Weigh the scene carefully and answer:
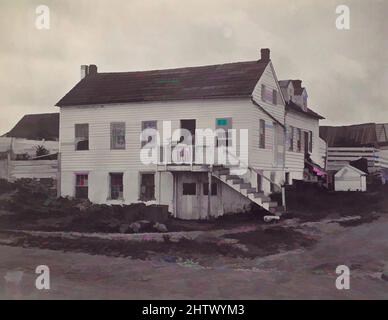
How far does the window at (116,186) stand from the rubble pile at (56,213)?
227mm

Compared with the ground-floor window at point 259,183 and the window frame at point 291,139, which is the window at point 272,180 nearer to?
the ground-floor window at point 259,183

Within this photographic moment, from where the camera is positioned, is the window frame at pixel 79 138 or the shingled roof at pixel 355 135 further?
the window frame at pixel 79 138

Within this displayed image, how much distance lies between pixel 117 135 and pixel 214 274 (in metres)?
3.91

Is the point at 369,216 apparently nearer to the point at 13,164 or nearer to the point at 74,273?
the point at 74,273

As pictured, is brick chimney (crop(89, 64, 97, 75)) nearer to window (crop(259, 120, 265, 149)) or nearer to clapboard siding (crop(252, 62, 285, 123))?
clapboard siding (crop(252, 62, 285, 123))

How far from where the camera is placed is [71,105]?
985 centimetres

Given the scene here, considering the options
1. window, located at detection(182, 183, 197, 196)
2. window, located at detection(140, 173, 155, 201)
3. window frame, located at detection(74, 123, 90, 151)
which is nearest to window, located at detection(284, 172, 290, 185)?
window, located at detection(182, 183, 197, 196)

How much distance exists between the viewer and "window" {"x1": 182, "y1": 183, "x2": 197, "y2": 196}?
1156 cm

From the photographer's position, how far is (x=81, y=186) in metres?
9.55

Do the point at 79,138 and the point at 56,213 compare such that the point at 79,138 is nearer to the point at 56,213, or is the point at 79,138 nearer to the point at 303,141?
the point at 56,213

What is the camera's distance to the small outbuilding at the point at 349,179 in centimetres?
948

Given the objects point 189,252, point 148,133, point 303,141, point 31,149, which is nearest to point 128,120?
point 148,133

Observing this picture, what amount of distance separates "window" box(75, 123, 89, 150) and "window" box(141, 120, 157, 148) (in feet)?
3.71

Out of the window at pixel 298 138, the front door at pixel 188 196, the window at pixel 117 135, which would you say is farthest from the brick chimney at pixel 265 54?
the front door at pixel 188 196
